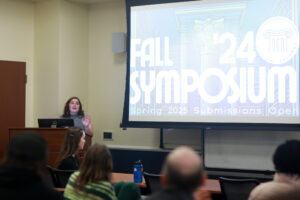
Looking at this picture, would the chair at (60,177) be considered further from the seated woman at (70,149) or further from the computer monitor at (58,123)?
the computer monitor at (58,123)

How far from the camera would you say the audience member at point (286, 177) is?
1941 millimetres

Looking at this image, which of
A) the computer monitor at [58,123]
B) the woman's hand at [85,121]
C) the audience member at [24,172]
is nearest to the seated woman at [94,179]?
the audience member at [24,172]

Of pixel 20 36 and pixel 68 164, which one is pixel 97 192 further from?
pixel 20 36

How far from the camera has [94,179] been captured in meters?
2.16

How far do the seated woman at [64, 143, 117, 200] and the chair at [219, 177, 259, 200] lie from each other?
120 centimetres

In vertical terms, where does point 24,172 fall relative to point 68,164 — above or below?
above

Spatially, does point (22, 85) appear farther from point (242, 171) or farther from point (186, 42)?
point (242, 171)

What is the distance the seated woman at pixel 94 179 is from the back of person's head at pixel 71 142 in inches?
47.2

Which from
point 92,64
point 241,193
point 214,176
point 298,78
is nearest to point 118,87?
point 92,64

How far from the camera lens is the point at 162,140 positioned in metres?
5.77

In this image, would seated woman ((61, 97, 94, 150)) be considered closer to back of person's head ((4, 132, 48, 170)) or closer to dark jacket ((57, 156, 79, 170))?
dark jacket ((57, 156, 79, 170))

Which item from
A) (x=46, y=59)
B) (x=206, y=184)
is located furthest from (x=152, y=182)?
(x=46, y=59)

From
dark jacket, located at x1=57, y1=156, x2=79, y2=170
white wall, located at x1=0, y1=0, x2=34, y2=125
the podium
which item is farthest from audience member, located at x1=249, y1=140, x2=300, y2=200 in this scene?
white wall, located at x1=0, y1=0, x2=34, y2=125

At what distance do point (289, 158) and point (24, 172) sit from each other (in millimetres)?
1311
